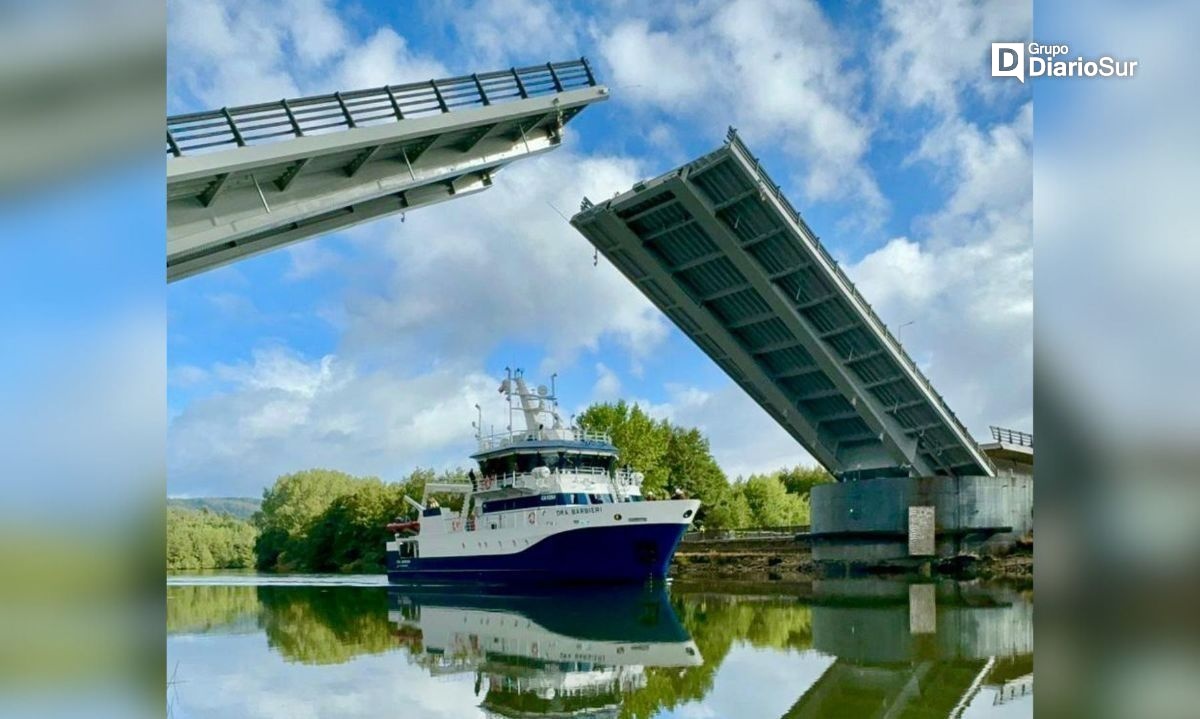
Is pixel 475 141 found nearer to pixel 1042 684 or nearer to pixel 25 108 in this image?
pixel 25 108

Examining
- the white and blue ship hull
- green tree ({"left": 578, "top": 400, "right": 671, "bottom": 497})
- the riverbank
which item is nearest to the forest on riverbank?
green tree ({"left": 578, "top": 400, "right": 671, "bottom": 497})

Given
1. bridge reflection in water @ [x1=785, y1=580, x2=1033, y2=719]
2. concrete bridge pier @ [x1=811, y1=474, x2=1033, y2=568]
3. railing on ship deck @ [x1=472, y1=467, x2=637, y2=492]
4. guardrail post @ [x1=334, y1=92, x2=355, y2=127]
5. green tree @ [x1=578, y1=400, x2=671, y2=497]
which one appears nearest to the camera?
bridge reflection in water @ [x1=785, y1=580, x2=1033, y2=719]

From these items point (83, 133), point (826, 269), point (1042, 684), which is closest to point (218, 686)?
point (83, 133)

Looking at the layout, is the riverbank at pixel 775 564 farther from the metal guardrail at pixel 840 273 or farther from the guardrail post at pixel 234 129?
the guardrail post at pixel 234 129

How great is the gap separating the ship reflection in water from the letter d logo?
2749 mm

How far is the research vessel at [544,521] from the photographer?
467 inches

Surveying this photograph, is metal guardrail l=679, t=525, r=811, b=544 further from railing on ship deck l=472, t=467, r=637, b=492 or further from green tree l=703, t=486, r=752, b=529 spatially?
railing on ship deck l=472, t=467, r=637, b=492

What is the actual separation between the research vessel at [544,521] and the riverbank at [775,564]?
206cm

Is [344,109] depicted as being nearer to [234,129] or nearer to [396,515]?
[234,129]

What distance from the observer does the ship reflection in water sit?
4113 mm

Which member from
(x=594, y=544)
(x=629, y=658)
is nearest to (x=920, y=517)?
(x=594, y=544)

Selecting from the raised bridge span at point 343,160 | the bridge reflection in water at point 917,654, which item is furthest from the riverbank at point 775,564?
the raised bridge span at point 343,160

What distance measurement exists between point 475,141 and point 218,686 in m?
3.45

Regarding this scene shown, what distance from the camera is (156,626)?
188 cm
